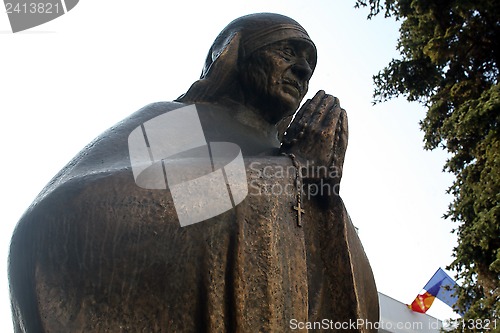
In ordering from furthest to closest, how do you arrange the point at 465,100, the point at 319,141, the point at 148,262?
the point at 465,100
the point at 319,141
the point at 148,262

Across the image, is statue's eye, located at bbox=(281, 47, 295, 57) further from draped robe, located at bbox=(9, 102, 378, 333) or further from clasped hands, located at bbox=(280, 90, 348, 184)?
draped robe, located at bbox=(9, 102, 378, 333)

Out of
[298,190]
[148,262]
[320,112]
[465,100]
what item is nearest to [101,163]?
[148,262]

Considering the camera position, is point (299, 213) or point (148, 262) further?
point (299, 213)

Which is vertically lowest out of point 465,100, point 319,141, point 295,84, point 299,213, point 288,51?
point 465,100

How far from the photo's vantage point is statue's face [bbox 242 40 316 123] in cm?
263

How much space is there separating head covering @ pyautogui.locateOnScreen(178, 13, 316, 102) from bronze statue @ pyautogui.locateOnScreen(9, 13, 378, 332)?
0.43 m

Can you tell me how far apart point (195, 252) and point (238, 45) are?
1.17m

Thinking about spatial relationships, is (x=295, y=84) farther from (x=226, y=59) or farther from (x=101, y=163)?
(x=101, y=163)

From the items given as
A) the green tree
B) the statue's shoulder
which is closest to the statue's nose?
the statue's shoulder

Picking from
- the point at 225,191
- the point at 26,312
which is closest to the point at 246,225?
the point at 225,191

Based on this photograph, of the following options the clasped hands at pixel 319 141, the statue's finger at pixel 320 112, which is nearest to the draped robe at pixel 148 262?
the clasped hands at pixel 319 141

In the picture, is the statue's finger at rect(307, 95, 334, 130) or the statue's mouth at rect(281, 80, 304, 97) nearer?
the statue's finger at rect(307, 95, 334, 130)

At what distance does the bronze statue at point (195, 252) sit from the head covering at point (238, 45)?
17.1 inches

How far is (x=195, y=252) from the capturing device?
189 centimetres
